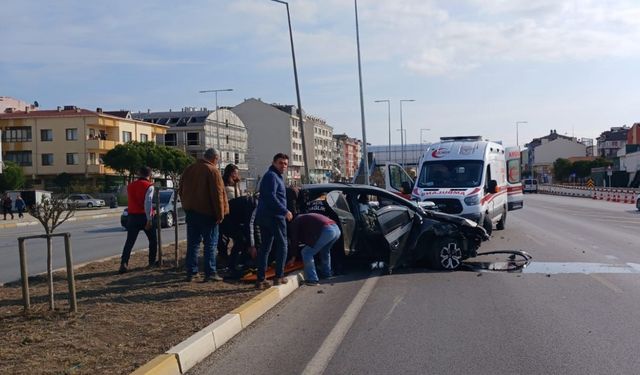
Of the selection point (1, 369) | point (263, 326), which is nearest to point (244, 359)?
point (263, 326)

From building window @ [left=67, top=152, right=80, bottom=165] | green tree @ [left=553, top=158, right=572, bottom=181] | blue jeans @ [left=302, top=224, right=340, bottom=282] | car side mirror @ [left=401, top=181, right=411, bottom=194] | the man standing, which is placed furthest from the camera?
green tree @ [left=553, top=158, right=572, bottom=181]

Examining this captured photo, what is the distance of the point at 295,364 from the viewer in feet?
20.5

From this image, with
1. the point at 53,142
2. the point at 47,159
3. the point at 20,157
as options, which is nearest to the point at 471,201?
the point at 53,142

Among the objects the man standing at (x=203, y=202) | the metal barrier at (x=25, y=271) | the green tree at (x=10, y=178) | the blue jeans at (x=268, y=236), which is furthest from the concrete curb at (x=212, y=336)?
the green tree at (x=10, y=178)

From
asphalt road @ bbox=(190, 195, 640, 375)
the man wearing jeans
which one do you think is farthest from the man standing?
asphalt road @ bbox=(190, 195, 640, 375)

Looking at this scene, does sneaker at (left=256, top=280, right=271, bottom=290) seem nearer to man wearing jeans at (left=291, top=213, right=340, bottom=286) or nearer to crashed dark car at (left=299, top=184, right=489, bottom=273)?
man wearing jeans at (left=291, top=213, right=340, bottom=286)

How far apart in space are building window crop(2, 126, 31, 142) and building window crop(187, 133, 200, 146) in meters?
23.5

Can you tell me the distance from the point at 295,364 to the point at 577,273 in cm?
706

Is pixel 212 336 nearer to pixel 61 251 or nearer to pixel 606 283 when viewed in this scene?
pixel 606 283

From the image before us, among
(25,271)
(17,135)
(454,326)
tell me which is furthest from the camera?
(17,135)

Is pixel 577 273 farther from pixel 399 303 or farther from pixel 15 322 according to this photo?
pixel 15 322

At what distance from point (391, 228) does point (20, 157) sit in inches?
2800

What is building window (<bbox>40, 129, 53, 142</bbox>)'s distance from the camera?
73562mm

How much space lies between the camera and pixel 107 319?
754cm
